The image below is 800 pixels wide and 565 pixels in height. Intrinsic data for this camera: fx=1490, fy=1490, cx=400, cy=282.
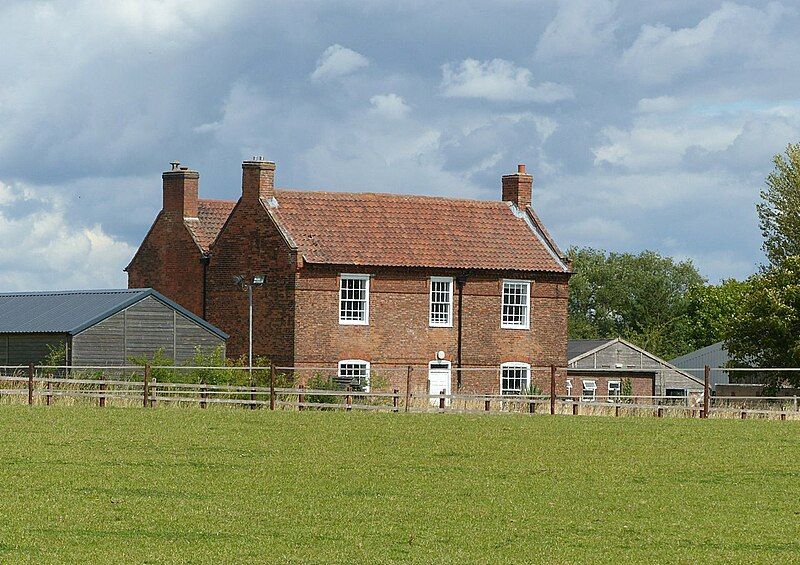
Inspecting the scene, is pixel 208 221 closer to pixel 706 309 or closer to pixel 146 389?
pixel 146 389

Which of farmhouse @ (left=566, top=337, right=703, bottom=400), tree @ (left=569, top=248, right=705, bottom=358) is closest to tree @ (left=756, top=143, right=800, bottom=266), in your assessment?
farmhouse @ (left=566, top=337, right=703, bottom=400)

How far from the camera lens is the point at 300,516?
1761 centimetres

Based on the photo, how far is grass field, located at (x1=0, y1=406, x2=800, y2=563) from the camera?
1545 cm

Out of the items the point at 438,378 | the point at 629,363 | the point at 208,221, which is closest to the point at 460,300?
the point at 438,378

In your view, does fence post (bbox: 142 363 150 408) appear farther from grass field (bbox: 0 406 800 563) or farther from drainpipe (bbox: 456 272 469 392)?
drainpipe (bbox: 456 272 469 392)

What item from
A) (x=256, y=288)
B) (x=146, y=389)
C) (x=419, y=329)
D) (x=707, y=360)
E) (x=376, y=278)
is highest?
(x=376, y=278)

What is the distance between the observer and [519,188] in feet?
198

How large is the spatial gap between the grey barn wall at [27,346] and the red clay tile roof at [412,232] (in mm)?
9145

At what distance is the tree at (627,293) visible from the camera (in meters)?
122

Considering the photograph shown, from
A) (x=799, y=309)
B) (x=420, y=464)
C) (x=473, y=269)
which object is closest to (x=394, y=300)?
(x=473, y=269)

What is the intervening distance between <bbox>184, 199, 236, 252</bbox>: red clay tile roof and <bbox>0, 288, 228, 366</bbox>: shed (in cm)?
635

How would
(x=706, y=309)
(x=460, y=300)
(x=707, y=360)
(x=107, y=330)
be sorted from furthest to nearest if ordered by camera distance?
(x=706, y=309) < (x=707, y=360) < (x=460, y=300) < (x=107, y=330)

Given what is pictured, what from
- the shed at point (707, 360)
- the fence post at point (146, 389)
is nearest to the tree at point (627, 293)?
the shed at point (707, 360)

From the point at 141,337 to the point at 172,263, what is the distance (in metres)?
9.65
